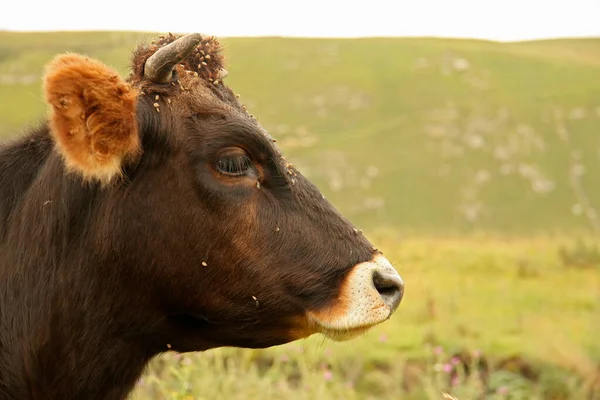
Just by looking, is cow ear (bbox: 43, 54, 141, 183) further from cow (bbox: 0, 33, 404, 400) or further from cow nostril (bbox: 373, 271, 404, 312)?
cow nostril (bbox: 373, 271, 404, 312)

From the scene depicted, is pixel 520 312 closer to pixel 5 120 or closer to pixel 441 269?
pixel 441 269

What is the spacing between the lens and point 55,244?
3.57m

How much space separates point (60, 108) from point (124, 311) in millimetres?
885

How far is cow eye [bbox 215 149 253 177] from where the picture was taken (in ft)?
11.8

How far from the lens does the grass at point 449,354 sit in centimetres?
698

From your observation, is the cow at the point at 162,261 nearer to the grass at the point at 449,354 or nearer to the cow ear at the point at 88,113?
the cow ear at the point at 88,113

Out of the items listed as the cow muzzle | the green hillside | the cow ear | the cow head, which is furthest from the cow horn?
the green hillside

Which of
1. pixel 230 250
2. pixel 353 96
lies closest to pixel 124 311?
pixel 230 250

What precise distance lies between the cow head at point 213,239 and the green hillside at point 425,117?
23202mm

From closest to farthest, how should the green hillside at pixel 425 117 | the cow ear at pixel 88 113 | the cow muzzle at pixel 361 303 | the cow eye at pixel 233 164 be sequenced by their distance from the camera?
the cow ear at pixel 88 113 < the cow muzzle at pixel 361 303 < the cow eye at pixel 233 164 < the green hillside at pixel 425 117

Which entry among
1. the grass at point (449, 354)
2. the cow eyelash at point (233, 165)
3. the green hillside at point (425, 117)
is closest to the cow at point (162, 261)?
the cow eyelash at point (233, 165)

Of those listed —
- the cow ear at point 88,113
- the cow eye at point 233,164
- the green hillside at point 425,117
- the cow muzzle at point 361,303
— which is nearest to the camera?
the cow ear at point 88,113

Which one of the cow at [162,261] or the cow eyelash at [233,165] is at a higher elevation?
the cow eyelash at [233,165]

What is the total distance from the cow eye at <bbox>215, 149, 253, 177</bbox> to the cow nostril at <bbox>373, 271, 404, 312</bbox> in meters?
0.70
